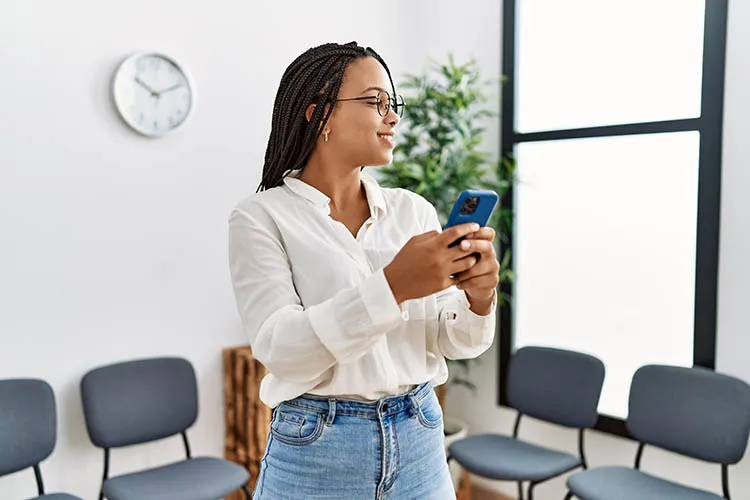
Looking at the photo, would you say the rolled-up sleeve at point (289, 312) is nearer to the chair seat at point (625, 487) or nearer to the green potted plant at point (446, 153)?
the chair seat at point (625, 487)

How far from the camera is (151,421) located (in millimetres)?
2680

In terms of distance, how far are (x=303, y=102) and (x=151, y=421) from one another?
6.39 ft

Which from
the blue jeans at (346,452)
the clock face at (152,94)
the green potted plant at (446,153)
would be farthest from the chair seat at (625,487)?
the clock face at (152,94)

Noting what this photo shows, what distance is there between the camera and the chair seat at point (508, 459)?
8.23 feet

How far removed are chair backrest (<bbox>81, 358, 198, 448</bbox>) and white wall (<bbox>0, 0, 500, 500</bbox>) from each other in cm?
11

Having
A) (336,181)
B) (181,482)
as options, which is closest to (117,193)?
(181,482)

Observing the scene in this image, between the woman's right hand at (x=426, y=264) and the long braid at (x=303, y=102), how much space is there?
368 millimetres

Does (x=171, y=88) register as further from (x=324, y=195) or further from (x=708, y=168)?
(x=708, y=168)

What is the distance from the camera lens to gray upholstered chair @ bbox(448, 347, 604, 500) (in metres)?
2.56

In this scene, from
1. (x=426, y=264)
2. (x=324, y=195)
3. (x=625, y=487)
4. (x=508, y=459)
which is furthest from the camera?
(x=508, y=459)

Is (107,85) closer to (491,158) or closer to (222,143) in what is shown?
(222,143)

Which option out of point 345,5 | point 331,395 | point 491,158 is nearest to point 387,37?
point 345,5

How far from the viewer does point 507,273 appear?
3.10 meters

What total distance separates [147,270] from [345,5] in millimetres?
1688
